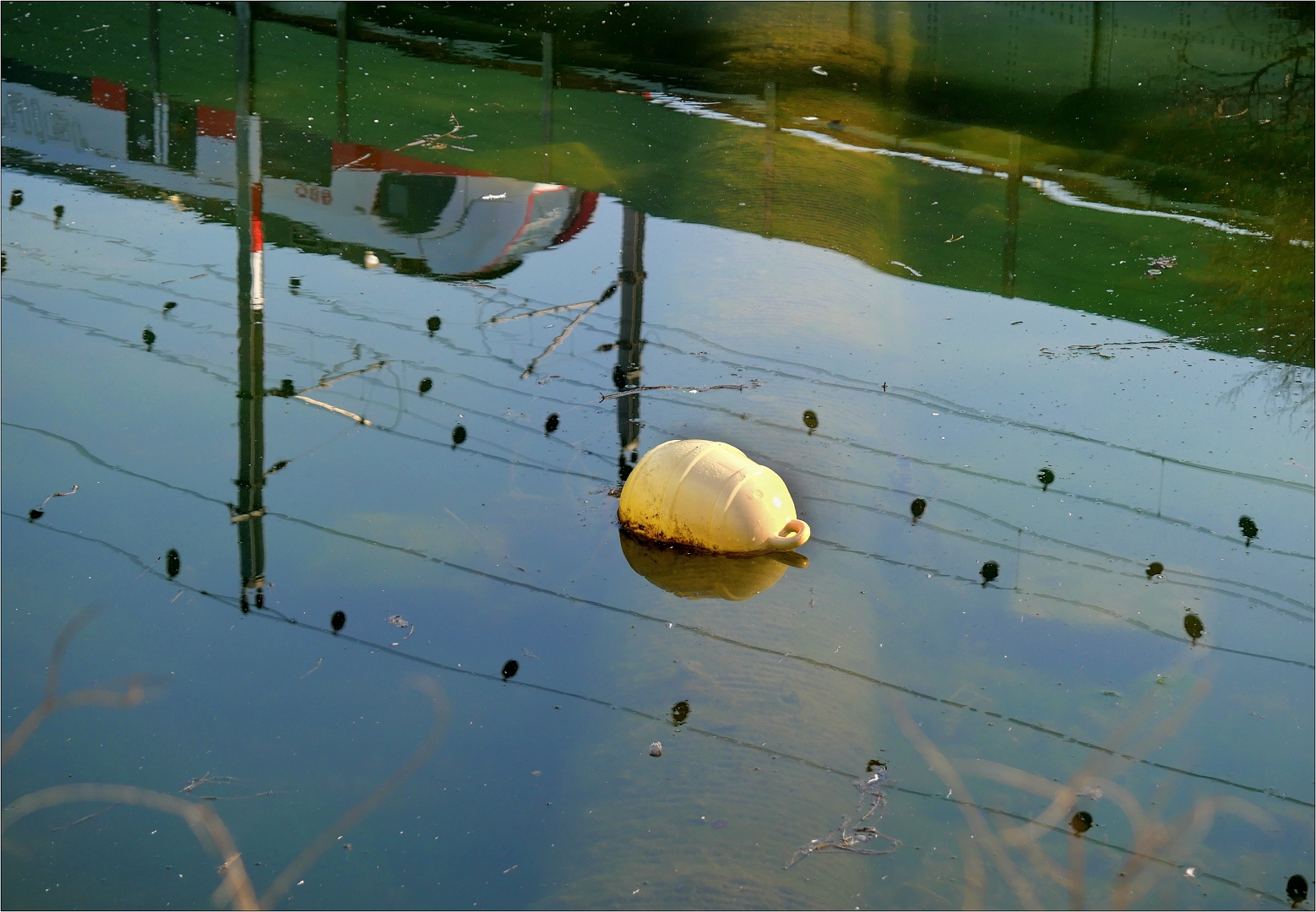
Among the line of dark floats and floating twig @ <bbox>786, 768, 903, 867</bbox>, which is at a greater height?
the line of dark floats

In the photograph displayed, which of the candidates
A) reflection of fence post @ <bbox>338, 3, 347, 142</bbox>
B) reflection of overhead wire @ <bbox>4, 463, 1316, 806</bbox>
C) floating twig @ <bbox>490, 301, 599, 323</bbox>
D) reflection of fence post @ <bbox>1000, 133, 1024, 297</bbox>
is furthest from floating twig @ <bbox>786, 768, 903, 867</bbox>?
reflection of fence post @ <bbox>338, 3, 347, 142</bbox>

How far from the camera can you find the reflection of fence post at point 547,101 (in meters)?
9.30

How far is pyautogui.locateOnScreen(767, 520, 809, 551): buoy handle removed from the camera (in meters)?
5.23

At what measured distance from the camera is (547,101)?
1055 cm

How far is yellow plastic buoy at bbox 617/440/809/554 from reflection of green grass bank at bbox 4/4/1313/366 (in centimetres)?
332

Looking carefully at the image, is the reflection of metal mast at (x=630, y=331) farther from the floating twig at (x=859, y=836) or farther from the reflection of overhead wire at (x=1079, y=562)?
the floating twig at (x=859, y=836)

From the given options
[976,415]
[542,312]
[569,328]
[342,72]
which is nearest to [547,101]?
[342,72]

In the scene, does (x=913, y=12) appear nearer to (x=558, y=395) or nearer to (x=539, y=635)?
(x=558, y=395)

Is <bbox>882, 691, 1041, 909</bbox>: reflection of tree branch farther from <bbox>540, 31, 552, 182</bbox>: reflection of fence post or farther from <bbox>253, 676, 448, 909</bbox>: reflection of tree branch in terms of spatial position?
<bbox>540, 31, 552, 182</bbox>: reflection of fence post

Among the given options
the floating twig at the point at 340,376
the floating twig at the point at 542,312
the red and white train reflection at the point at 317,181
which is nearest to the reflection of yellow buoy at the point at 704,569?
the floating twig at the point at 340,376

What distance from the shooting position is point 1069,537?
17.8 ft

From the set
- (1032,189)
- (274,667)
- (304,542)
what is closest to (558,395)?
(304,542)

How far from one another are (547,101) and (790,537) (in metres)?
6.54

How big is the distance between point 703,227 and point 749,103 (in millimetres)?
2797
